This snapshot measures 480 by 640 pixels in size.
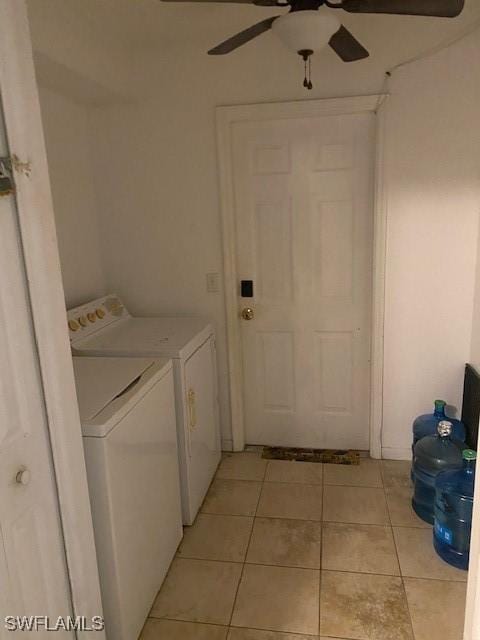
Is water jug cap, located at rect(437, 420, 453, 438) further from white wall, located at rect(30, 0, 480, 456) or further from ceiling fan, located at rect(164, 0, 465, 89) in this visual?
ceiling fan, located at rect(164, 0, 465, 89)

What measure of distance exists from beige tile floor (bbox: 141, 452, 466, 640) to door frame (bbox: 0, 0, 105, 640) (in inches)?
24.0

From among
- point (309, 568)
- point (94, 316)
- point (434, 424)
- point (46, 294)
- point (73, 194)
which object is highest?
point (73, 194)

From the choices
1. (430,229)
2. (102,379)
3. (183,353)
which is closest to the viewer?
(102,379)

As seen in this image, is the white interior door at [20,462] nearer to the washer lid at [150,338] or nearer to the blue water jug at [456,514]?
the washer lid at [150,338]

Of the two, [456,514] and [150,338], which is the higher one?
[150,338]

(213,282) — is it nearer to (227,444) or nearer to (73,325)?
(73,325)

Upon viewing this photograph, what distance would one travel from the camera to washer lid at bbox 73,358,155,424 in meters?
1.62

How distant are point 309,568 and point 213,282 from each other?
5.14 ft

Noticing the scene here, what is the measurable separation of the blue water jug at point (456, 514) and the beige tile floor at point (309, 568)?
0.06m

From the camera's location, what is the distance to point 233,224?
277 centimetres

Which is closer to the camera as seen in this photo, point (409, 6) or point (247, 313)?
point (409, 6)

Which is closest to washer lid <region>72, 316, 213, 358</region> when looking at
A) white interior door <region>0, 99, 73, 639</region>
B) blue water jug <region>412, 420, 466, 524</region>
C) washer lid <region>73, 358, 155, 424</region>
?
washer lid <region>73, 358, 155, 424</region>

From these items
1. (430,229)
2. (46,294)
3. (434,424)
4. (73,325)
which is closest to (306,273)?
(430,229)

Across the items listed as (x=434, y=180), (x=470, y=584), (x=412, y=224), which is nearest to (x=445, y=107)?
(x=434, y=180)
